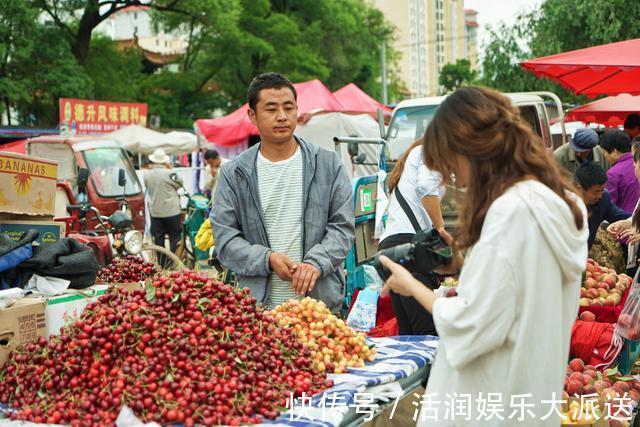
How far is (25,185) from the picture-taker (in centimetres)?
447

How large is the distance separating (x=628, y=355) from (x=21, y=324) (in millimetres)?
3698

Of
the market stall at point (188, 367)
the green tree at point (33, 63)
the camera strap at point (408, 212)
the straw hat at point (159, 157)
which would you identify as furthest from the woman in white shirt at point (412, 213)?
the green tree at point (33, 63)

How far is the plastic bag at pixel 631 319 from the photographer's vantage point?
4840 millimetres

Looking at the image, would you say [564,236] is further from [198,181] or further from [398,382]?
[198,181]

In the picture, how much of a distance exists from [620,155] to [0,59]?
21.7 m

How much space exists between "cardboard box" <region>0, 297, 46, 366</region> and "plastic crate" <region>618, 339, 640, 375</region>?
3.57 m

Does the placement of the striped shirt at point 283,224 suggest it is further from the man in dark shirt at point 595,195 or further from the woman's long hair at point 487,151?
the man in dark shirt at point 595,195

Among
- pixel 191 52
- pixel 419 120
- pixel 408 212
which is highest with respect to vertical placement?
pixel 191 52

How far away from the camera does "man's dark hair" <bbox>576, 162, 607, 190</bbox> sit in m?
6.04

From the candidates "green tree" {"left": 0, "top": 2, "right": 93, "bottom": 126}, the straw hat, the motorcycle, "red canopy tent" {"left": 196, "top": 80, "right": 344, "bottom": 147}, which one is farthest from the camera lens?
"green tree" {"left": 0, "top": 2, "right": 93, "bottom": 126}

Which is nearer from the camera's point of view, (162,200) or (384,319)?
(384,319)

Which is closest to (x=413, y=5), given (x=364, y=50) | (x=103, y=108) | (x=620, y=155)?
(x=364, y=50)

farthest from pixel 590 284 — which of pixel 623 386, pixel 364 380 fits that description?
pixel 364 380

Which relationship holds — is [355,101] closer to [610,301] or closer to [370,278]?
[370,278]
